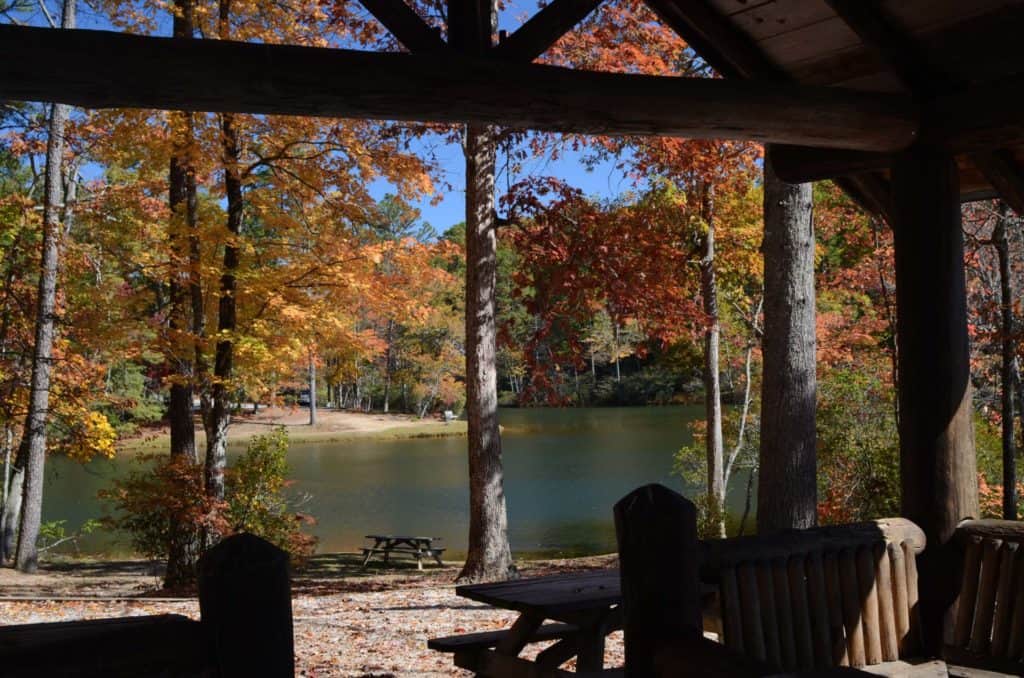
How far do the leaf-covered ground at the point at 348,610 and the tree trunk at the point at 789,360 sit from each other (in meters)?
2.21

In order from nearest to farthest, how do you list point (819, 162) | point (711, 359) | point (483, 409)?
point (819, 162) → point (483, 409) → point (711, 359)

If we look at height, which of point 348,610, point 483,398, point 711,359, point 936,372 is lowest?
point 348,610

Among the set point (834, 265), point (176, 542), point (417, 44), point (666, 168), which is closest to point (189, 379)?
point (176, 542)

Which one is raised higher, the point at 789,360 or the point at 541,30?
the point at 541,30

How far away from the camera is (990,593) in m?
4.17

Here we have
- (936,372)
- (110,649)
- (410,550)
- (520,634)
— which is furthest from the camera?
(410,550)

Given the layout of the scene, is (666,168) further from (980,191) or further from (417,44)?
(417,44)

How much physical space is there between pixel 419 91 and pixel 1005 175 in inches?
120

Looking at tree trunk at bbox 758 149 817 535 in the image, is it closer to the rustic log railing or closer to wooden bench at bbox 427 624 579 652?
wooden bench at bbox 427 624 579 652

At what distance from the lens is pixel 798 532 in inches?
155

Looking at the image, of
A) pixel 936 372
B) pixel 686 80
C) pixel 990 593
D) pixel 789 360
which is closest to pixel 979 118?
pixel 936 372

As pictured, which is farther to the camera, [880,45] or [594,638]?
[594,638]

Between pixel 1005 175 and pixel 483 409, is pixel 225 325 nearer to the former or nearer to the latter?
pixel 483 409

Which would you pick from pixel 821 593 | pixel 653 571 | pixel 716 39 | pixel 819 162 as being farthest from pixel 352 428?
pixel 653 571
